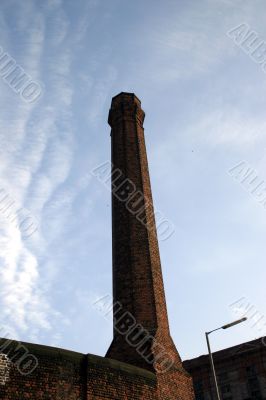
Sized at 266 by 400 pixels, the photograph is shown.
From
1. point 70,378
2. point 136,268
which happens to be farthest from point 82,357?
point 136,268

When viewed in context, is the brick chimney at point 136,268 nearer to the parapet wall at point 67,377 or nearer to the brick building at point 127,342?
the brick building at point 127,342

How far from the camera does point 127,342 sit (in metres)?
10.6

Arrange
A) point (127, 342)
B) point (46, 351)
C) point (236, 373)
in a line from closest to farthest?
point (46, 351) < point (127, 342) < point (236, 373)

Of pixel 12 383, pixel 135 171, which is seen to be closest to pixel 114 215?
pixel 135 171

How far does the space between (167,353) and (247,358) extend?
23.6 metres

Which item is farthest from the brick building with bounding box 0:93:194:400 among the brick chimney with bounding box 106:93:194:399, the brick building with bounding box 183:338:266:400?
the brick building with bounding box 183:338:266:400

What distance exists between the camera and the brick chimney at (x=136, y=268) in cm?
1041

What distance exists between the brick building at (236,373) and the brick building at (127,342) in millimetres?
22305

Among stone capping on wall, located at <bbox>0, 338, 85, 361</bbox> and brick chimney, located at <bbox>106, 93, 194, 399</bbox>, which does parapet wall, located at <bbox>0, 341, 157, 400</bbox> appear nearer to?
stone capping on wall, located at <bbox>0, 338, 85, 361</bbox>

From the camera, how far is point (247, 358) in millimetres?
30969

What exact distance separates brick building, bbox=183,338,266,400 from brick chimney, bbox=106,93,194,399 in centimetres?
2221

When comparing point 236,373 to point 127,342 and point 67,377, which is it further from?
point 67,377

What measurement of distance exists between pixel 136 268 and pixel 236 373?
942 inches

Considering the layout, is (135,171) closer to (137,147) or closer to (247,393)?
(137,147)
